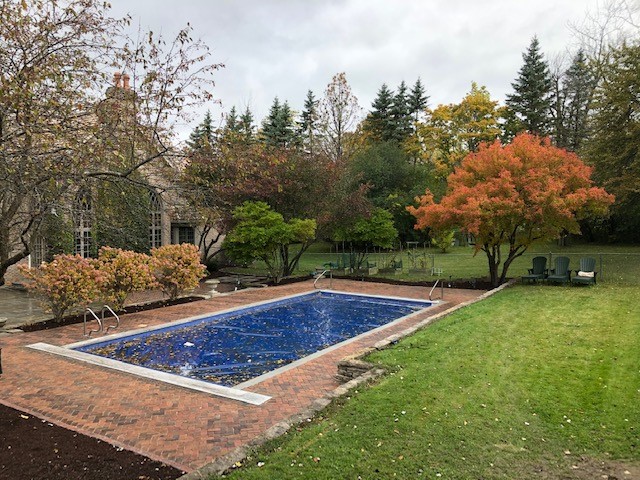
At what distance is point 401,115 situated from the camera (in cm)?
3947

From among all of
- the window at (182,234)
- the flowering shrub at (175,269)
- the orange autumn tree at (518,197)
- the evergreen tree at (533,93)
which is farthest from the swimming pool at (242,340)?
the evergreen tree at (533,93)

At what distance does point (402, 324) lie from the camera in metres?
11.5

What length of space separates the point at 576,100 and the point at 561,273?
22.0m

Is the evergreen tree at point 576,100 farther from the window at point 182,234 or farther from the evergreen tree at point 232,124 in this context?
the window at point 182,234

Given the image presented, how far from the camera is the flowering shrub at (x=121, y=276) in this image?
38.9 feet

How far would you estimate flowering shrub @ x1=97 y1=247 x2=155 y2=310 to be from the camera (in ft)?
38.9

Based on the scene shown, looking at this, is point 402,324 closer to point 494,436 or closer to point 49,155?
point 494,436

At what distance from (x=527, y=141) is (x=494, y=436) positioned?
1286 centimetres

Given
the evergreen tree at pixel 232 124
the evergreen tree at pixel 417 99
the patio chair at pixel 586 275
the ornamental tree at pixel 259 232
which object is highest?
the evergreen tree at pixel 417 99

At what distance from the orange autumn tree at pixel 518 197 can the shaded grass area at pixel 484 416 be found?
598 cm

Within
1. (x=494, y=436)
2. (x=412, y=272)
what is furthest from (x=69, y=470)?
(x=412, y=272)

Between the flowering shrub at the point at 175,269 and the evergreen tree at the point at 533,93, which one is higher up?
the evergreen tree at the point at 533,93

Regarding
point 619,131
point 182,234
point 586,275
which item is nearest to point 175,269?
point 182,234

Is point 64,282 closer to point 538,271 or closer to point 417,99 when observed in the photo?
point 538,271
